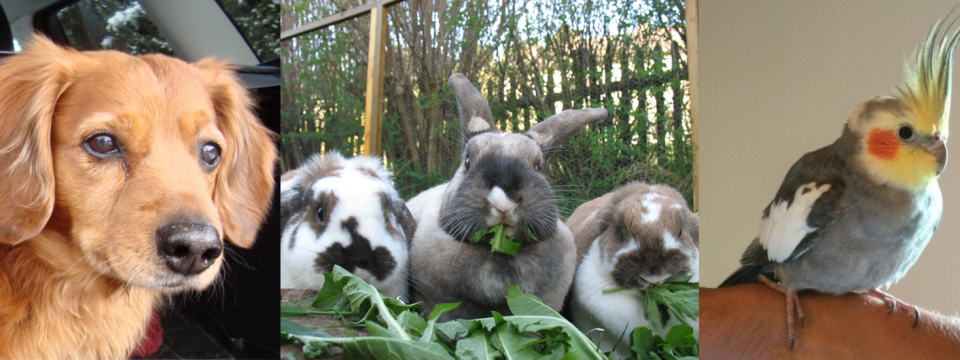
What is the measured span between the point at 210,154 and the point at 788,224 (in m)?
1.69

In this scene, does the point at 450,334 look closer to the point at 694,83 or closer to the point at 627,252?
the point at 627,252

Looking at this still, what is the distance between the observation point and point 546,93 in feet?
6.78

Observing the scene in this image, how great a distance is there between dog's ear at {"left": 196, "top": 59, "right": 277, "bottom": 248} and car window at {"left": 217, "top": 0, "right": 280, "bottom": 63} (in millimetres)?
152

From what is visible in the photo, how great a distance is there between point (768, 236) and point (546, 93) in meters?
0.81

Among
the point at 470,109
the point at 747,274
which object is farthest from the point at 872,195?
the point at 470,109

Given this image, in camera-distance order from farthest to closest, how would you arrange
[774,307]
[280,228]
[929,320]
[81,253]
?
[280,228], [774,307], [929,320], [81,253]

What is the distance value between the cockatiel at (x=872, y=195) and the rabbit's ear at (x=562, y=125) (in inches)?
24.3

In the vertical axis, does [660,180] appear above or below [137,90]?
below

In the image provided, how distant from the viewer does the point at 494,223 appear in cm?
195

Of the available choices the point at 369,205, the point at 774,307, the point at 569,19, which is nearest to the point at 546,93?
the point at 569,19

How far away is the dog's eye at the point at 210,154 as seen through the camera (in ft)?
6.01

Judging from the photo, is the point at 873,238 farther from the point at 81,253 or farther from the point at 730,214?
the point at 81,253

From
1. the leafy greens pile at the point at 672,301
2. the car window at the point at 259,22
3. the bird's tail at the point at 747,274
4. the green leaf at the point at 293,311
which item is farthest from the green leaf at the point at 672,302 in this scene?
the car window at the point at 259,22

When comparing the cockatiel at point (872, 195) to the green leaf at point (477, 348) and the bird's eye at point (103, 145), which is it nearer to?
the green leaf at point (477, 348)
